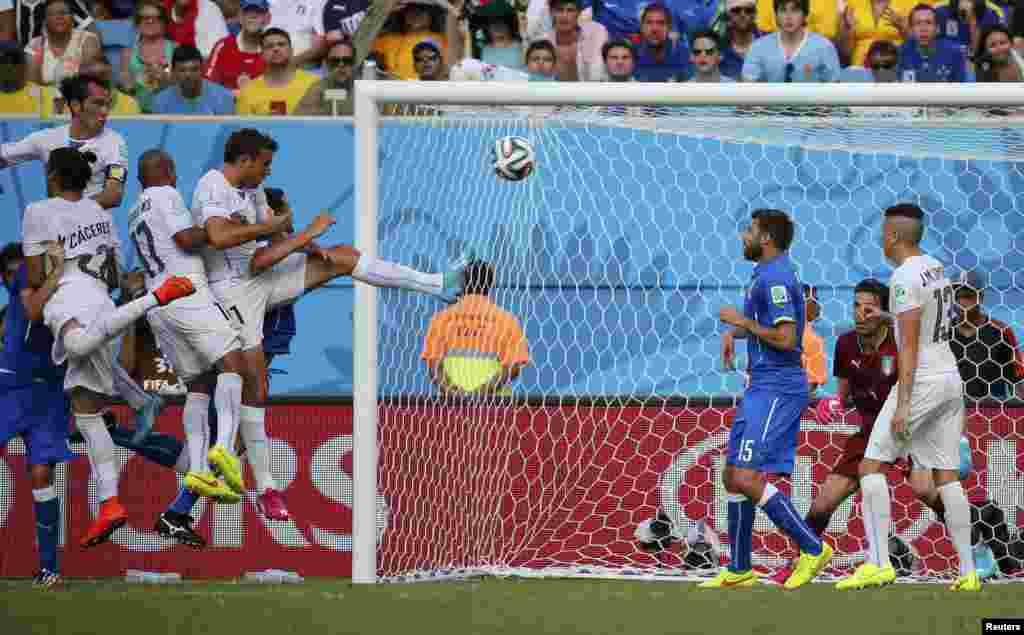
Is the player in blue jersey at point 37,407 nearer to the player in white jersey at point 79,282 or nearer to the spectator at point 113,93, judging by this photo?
the player in white jersey at point 79,282

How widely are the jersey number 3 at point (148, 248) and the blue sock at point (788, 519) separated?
2.83 m

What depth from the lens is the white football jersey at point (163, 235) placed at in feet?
24.1

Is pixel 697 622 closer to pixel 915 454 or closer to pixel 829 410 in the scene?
pixel 915 454

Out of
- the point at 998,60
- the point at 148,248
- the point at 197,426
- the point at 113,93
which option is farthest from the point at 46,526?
the point at 998,60

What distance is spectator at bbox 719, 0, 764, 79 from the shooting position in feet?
34.8

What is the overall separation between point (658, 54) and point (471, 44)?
1201 mm

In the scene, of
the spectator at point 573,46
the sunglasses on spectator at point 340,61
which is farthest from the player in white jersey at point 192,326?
the spectator at point 573,46

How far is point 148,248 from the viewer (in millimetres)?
7445

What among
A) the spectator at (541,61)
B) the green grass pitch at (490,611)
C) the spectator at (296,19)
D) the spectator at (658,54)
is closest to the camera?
the green grass pitch at (490,611)

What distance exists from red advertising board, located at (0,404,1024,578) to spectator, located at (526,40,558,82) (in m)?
2.55

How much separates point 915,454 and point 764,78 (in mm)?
3571

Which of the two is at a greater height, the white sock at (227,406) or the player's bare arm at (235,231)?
the player's bare arm at (235,231)

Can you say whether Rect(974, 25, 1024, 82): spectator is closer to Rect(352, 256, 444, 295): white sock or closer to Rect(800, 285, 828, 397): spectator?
Rect(800, 285, 828, 397): spectator

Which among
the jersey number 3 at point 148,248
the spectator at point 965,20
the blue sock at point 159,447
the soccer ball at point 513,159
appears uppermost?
the spectator at point 965,20
